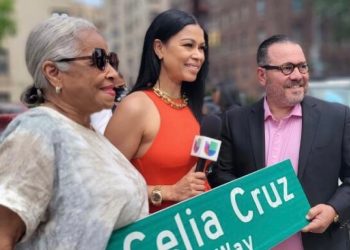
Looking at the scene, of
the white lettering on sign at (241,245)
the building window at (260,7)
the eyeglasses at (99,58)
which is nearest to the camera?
the eyeglasses at (99,58)

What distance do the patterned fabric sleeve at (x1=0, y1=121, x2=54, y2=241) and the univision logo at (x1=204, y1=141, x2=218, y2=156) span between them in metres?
0.79

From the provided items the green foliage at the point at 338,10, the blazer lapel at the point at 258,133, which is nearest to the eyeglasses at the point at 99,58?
the blazer lapel at the point at 258,133

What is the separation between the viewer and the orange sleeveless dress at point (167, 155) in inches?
89.4

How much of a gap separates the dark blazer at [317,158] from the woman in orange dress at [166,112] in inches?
11.8

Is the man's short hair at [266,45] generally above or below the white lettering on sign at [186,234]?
above

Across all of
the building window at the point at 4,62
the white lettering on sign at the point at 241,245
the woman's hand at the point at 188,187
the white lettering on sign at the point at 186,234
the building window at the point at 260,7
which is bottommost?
the building window at the point at 4,62

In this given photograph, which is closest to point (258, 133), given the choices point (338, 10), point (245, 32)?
point (338, 10)

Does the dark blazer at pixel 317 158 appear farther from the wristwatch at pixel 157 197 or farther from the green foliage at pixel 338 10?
the green foliage at pixel 338 10

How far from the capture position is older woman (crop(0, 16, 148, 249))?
5.05 feet

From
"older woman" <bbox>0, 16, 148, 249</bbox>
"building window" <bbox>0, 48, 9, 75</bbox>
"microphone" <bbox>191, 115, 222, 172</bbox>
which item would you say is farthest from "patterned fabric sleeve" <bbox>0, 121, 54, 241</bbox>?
"building window" <bbox>0, 48, 9, 75</bbox>

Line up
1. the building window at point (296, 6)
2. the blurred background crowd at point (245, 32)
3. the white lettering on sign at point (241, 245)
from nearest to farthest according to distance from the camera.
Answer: the white lettering on sign at point (241, 245) < the blurred background crowd at point (245, 32) < the building window at point (296, 6)

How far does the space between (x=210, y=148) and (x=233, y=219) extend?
1.00 feet

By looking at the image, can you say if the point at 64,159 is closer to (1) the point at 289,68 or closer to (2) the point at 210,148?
(2) the point at 210,148

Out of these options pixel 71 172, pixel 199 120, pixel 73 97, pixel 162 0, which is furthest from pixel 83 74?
pixel 162 0
